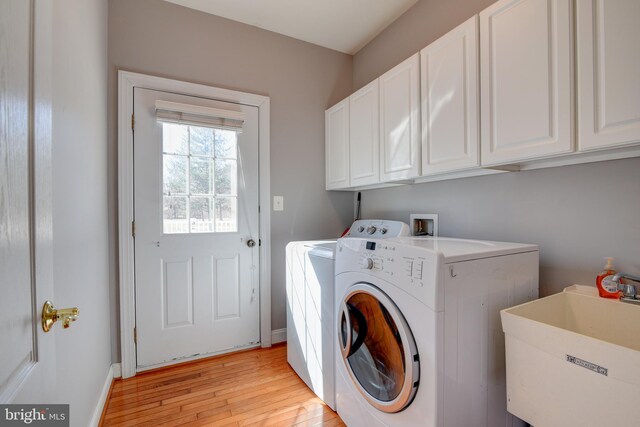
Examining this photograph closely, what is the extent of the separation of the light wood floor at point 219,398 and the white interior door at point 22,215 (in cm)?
117

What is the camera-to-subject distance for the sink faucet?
108 centimetres

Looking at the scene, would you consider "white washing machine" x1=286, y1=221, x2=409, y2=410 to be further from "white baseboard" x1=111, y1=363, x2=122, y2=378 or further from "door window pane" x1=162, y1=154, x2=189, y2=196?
"white baseboard" x1=111, y1=363, x2=122, y2=378

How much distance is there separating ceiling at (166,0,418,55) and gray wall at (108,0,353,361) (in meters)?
0.08

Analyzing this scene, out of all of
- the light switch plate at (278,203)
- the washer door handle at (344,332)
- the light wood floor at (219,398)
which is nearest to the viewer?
the washer door handle at (344,332)

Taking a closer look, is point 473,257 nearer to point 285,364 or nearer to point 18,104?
point 18,104

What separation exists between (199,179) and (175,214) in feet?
1.03

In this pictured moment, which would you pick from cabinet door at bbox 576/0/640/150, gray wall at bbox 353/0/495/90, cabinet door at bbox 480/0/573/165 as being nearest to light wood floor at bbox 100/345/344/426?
cabinet door at bbox 480/0/573/165

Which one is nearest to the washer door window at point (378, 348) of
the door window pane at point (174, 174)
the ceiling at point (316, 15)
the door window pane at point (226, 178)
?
the door window pane at point (226, 178)

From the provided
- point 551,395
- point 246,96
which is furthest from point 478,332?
point 246,96

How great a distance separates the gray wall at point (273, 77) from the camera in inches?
78.8

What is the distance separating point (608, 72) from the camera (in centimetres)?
100

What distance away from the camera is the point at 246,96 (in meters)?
2.37

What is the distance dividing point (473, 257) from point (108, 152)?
7.40 feet

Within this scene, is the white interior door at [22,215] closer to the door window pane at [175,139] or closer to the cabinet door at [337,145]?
the door window pane at [175,139]
